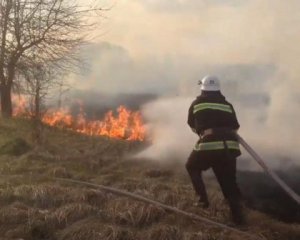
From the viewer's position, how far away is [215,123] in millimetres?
8109

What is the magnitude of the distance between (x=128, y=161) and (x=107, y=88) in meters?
8.46

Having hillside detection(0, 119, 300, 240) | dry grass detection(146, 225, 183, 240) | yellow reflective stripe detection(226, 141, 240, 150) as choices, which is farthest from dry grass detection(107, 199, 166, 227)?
yellow reflective stripe detection(226, 141, 240, 150)

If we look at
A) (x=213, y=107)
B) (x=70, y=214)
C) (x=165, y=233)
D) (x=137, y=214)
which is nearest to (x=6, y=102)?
(x=70, y=214)

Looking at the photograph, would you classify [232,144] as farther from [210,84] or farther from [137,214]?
[137,214]

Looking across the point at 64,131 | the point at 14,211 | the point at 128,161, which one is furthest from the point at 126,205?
the point at 64,131

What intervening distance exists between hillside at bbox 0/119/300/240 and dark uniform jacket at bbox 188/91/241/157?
1054mm

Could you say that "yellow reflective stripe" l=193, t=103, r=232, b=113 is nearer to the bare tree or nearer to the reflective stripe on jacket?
the reflective stripe on jacket

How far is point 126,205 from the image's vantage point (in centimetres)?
869

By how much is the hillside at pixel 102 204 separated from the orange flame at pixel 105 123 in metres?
3.46

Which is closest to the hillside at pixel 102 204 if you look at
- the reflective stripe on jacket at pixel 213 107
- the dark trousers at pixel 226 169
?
the dark trousers at pixel 226 169

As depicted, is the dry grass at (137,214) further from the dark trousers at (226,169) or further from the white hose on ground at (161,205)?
the dark trousers at (226,169)

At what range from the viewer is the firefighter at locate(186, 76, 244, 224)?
8055mm

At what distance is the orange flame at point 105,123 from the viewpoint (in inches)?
648

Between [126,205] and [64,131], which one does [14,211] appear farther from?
[64,131]
